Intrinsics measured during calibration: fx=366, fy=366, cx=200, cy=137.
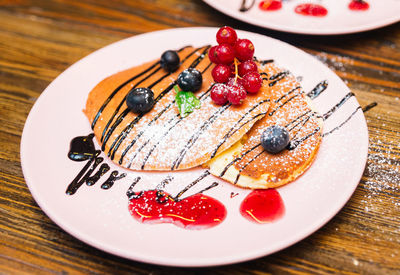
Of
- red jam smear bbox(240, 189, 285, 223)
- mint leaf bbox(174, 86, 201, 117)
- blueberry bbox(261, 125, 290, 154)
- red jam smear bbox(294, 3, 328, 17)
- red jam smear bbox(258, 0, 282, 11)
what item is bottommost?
red jam smear bbox(240, 189, 285, 223)

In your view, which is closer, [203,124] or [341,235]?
[341,235]

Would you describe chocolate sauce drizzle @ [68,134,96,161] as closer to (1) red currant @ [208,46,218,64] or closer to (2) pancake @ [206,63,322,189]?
(2) pancake @ [206,63,322,189]

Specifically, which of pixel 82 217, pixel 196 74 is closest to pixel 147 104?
pixel 196 74

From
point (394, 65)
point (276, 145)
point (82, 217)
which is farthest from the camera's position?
point (394, 65)

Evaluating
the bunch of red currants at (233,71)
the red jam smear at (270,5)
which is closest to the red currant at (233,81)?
the bunch of red currants at (233,71)

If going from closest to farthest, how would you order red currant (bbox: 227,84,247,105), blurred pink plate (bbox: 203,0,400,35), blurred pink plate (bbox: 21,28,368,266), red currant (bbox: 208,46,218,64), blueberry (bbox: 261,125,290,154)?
1. blurred pink plate (bbox: 21,28,368,266)
2. blueberry (bbox: 261,125,290,154)
3. red currant (bbox: 227,84,247,105)
4. red currant (bbox: 208,46,218,64)
5. blurred pink plate (bbox: 203,0,400,35)

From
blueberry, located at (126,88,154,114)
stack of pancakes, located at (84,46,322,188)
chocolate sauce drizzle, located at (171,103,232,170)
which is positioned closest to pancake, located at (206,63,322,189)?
stack of pancakes, located at (84,46,322,188)

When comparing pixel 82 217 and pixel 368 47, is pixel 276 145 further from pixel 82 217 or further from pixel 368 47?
pixel 368 47
